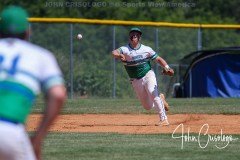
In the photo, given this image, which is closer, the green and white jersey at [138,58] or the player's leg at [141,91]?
the green and white jersey at [138,58]

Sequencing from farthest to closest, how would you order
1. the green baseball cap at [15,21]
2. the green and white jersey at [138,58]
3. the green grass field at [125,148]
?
the green and white jersey at [138,58]
the green grass field at [125,148]
the green baseball cap at [15,21]

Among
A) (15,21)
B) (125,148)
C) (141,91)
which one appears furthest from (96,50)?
(15,21)

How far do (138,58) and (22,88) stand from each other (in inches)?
393

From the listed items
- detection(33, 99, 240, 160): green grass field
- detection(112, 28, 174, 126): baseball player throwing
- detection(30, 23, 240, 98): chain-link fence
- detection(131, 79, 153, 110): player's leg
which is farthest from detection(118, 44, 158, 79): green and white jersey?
detection(30, 23, 240, 98): chain-link fence

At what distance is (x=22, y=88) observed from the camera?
15.5 feet

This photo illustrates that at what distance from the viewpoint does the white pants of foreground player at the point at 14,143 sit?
4602 mm

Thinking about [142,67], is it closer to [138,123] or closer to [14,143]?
[138,123]

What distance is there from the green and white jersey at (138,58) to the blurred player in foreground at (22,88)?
32.0ft

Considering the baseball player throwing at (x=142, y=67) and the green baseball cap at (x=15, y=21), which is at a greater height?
the green baseball cap at (x=15, y=21)

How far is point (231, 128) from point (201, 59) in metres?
11.9

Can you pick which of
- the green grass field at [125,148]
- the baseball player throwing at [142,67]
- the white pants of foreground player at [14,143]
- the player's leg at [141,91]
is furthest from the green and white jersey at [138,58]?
the white pants of foreground player at [14,143]

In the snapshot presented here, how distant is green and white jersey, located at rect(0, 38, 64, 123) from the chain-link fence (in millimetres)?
20294

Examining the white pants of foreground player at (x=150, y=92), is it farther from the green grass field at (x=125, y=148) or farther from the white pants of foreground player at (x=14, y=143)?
the white pants of foreground player at (x=14, y=143)

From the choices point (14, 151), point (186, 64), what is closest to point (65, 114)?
point (186, 64)
